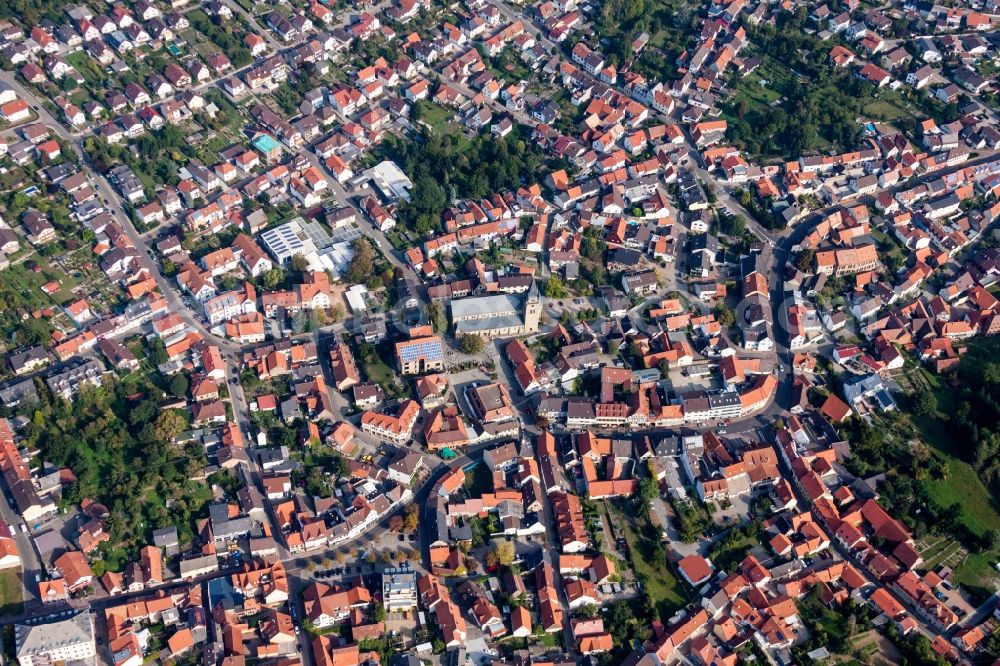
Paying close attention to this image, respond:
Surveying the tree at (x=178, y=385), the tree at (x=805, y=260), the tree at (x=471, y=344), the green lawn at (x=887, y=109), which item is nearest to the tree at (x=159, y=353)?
the tree at (x=178, y=385)

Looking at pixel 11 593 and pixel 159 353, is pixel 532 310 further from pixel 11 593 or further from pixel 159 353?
pixel 11 593

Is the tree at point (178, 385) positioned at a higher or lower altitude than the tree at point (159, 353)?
lower

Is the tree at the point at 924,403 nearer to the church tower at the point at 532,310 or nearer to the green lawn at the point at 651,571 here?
the green lawn at the point at 651,571

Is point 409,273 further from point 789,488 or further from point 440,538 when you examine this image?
point 789,488

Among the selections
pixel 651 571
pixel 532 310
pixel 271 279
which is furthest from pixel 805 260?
pixel 271 279

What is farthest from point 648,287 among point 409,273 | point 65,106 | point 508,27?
point 65,106

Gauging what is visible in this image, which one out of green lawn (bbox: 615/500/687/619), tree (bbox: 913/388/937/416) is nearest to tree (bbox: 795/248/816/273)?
tree (bbox: 913/388/937/416)
